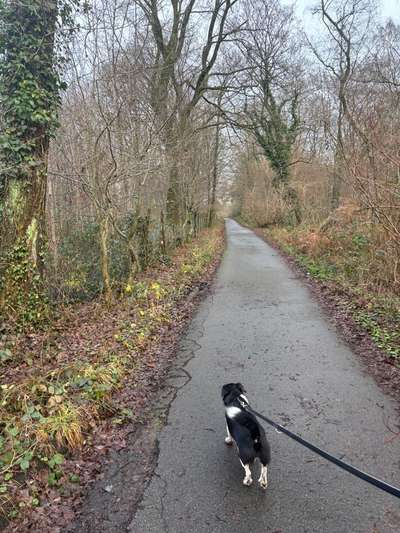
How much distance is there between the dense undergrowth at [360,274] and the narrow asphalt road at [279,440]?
79 cm

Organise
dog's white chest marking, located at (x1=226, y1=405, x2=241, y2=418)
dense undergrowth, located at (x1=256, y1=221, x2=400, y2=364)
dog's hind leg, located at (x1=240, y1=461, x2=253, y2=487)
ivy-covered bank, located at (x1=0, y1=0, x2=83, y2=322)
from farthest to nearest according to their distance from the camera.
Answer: dense undergrowth, located at (x1=256, y1=221, x2=400, y2=364) < ivy-covered bank, located at (x1=0, y1=0, x2=83, y2=322) < dog's white chest marking, located at (x1=226, y1=405, x2=241, y2=418) < dog's hind leg, located at (x1=240, y1=461, x2=253, y2=487)

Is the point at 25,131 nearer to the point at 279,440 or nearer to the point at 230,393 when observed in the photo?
the point at 230,393

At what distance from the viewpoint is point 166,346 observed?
19.1 feet

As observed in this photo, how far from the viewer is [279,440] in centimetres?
337

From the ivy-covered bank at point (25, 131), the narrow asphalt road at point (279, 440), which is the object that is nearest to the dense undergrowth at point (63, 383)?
the narrow asphalt road at point (279, 440)

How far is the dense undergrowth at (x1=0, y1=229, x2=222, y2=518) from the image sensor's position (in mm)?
2836

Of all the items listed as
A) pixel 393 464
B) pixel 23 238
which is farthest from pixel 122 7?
pixel 393 464

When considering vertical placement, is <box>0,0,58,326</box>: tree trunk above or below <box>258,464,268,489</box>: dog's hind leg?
above

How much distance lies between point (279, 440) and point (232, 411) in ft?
2.57

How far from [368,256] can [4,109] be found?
8972 millimetres

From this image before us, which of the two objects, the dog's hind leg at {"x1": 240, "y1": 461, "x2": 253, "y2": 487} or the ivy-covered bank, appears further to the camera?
the ivy-covered bank

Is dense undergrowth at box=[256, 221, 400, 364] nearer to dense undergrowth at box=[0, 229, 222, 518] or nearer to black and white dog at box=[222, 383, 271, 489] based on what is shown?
black and white dog at box=[222, 383, 271, 489]

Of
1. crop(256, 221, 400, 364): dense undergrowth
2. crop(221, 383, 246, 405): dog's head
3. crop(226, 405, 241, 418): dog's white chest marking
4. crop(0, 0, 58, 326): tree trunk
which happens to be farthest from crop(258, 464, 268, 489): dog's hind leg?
crop(0, 0, 58, 326): tree trunk

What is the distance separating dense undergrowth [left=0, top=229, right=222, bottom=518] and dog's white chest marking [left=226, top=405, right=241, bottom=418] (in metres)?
1.34
